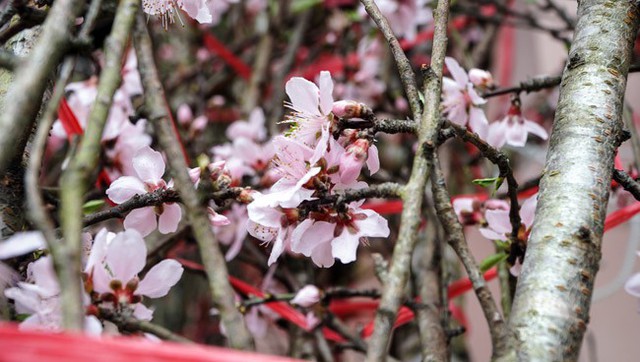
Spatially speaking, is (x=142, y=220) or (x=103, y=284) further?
(x=142, y=220)

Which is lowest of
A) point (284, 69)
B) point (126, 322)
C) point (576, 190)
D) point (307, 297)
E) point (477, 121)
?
point (126, 322)

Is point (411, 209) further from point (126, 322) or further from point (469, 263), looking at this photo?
point (126, 322)

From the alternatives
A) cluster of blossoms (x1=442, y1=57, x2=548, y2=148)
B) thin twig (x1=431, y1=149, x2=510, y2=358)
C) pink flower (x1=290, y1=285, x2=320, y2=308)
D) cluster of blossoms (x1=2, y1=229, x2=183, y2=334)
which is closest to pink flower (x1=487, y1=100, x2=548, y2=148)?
cluster of blossoms (x1=442, y1=57, x2=548, y2=148)

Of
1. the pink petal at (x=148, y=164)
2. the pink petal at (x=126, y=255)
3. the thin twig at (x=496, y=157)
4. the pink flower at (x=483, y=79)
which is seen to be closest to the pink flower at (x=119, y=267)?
the pink petal at (x=126, y=255)

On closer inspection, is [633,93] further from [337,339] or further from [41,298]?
[41,298]

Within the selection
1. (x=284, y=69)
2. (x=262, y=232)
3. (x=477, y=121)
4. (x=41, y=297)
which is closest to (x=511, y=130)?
(x=477, y=121)

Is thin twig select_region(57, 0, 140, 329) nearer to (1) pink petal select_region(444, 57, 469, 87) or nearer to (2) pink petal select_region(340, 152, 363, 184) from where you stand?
(2) pink petal select_region(340, 152, 363, 184)

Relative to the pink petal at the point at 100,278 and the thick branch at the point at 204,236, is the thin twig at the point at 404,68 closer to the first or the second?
the thick branch at the point at 204,236
